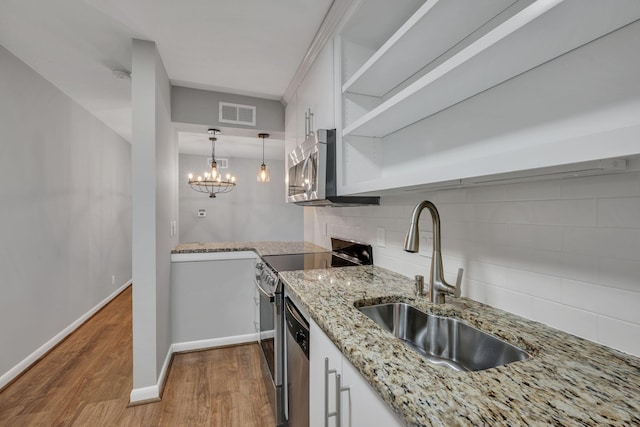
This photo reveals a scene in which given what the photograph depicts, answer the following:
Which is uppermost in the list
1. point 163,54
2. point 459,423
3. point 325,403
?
point 163,54

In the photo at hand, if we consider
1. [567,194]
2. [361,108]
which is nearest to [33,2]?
[361,108]

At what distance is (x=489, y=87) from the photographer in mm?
1026

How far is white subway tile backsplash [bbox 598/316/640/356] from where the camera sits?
709 millimetres

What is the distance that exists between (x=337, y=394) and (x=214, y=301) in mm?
2085

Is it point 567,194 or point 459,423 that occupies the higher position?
point 567,194

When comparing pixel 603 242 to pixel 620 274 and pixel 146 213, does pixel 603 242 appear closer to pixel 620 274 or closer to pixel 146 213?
pixel 620 274

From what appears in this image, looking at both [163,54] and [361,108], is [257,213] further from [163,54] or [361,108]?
[361,108]

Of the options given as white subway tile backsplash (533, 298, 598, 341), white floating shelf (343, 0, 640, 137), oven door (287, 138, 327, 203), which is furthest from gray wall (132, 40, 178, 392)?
white subway tile backsplash (533, 298, 598, 341)

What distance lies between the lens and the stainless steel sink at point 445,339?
34.4 inches

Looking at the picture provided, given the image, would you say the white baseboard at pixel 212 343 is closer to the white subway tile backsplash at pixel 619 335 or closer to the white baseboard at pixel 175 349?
the white baseboard at pixel 175 349

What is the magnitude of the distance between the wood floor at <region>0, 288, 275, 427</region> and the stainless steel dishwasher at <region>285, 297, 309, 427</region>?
1.53 ft

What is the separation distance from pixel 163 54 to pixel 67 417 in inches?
95.8

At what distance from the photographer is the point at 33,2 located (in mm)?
1527

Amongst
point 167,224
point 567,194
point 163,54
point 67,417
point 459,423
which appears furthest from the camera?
point 167,224
